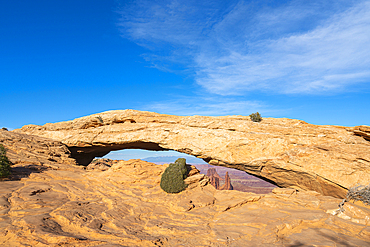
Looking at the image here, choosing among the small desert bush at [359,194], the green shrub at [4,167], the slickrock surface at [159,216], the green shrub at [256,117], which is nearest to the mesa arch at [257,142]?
the green shrub at [256,117]

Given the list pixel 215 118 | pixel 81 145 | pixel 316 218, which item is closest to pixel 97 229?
pixel 316 218

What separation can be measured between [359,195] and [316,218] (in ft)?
19.3

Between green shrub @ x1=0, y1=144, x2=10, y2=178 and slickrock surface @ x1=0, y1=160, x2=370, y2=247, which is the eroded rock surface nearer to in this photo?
green shrub @ x1=0, y1=144, x2=10, y2=178

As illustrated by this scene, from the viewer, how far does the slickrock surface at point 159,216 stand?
9.42m

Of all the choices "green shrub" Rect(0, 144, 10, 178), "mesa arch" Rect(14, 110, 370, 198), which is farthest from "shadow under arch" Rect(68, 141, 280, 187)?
"green shrub" Rect(0, 144, 10, 178)

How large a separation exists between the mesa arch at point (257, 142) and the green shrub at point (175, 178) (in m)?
2.71

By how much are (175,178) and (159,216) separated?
529 cm

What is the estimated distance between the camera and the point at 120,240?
31.5ft

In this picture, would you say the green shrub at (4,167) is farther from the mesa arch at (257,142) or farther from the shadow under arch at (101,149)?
the shadow under arch at (101,149)

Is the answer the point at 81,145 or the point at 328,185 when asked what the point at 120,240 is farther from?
the point at 81,145

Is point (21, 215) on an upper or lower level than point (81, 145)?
lower

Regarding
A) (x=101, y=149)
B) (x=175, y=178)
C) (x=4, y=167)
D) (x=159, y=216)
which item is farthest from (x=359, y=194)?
(x=101, y=149)

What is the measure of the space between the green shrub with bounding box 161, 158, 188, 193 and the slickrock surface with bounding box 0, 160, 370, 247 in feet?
2.31

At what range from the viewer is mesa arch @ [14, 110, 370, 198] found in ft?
56.3
